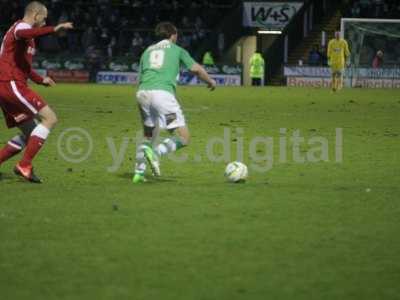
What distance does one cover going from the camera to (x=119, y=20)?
4512 centimetres

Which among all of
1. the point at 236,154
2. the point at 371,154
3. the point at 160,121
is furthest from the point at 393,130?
the point at 160,121

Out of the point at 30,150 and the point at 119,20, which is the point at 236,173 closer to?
the point at 30,150

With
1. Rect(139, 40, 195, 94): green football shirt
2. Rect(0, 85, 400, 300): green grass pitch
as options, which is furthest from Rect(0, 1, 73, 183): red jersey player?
Rect(139, 40, 195, 94): green football shirt

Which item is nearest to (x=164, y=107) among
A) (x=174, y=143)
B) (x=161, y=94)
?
(x=161, y=94)

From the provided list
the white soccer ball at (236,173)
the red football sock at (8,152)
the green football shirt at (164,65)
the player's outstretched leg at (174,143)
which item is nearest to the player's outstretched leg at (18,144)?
the red football sock at (8,152)

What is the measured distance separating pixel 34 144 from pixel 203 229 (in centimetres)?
344

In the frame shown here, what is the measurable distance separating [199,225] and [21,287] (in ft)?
7.78

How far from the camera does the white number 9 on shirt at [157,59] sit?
10.6 m

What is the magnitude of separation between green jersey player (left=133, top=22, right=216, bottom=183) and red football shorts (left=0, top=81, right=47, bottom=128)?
1.23 meters

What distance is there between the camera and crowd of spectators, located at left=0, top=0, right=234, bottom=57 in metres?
44.1

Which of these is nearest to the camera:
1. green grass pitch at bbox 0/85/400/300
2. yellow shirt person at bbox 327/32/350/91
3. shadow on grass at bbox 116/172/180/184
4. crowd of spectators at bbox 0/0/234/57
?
green grass pitch at bbox 0/85/400/300

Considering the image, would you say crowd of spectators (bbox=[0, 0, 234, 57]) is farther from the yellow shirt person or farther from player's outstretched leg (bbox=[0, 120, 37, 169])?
player's outstretched leg (bbox=[0, 120, 37, 169])

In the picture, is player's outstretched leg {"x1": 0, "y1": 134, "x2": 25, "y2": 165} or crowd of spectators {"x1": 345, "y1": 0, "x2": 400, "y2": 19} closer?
player's outstretched leg {"x1": 0, "y1": 134, "x2": 25, "y2": 165}

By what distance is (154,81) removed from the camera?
1062 cm
